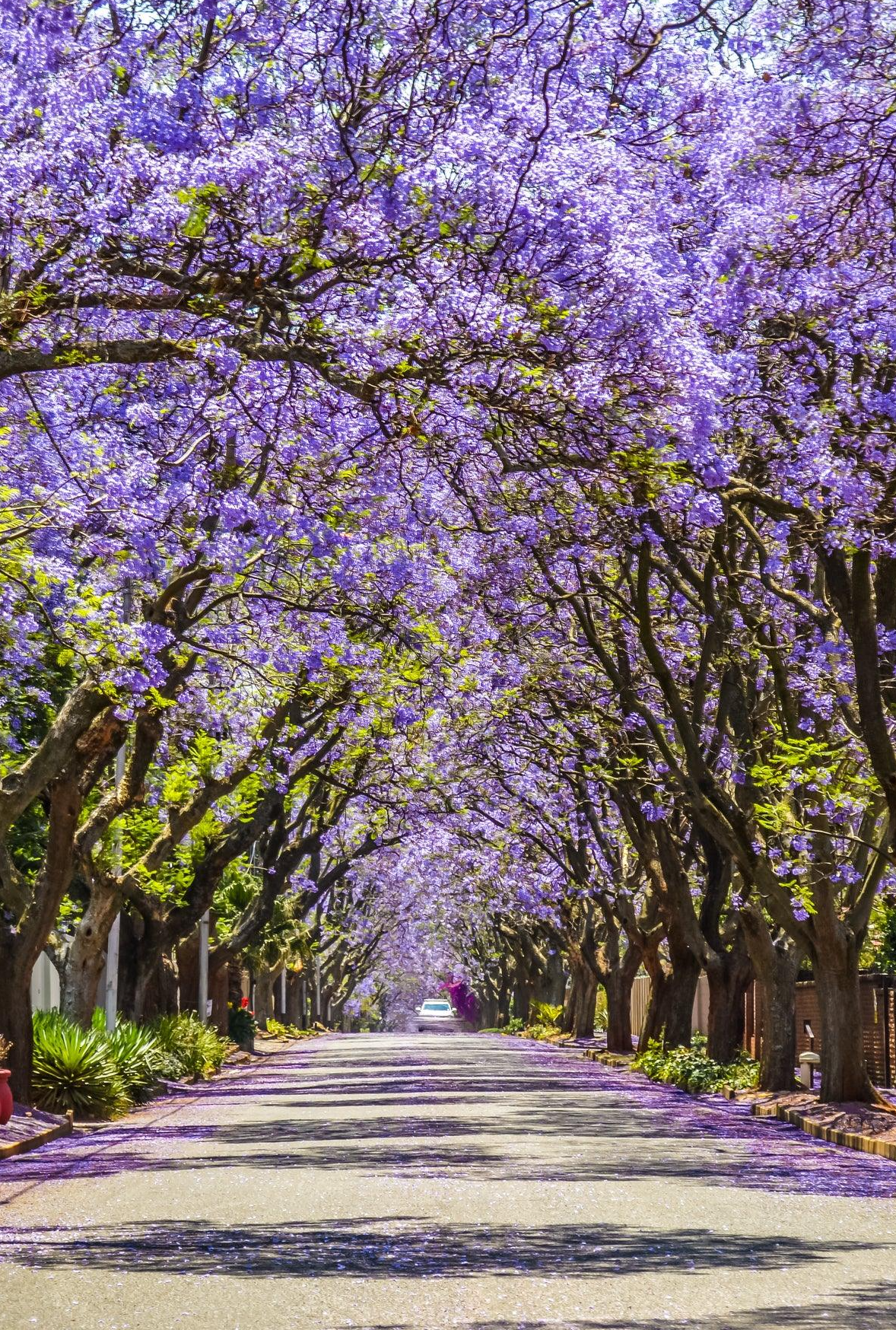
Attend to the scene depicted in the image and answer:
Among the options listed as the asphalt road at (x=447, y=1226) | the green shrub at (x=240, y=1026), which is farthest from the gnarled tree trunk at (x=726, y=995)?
the green shrub at (x=240, y=1026)

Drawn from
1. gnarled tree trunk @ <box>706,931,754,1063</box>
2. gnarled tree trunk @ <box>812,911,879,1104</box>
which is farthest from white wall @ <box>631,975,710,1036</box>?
gnarled tree trunk @ <box>812,911,879,1104</box>

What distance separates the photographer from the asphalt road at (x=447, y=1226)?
8.25 meters

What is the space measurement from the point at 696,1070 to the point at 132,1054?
894 cm

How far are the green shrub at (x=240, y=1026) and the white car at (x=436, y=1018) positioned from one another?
222ft

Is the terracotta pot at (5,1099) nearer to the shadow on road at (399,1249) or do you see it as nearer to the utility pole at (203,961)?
the shadow on road at (399,1249)

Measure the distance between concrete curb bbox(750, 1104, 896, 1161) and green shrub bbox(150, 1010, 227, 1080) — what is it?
9660 mm

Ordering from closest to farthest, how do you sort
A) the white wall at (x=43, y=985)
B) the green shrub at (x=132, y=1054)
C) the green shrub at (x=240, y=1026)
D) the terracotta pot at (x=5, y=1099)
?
the terracotta pot at (x=5, y=1099)
the green shrub at (x=132, y=1054)
the white wall at (x=43, y=985)
the green shrub at (x=240, y=1026)

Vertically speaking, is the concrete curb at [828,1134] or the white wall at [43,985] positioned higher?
the white wall at [43,985]

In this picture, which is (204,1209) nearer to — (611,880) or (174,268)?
(174,268)

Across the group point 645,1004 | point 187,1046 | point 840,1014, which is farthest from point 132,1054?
point 645,1004

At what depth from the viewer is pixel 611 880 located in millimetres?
38594

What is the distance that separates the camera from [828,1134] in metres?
19.7

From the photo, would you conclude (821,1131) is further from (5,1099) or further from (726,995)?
(726,995)

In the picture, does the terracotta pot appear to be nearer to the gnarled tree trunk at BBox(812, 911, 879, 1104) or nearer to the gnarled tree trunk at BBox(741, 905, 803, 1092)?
the gnarled tree trunk at BBox(812, 911, 879, 1104)
